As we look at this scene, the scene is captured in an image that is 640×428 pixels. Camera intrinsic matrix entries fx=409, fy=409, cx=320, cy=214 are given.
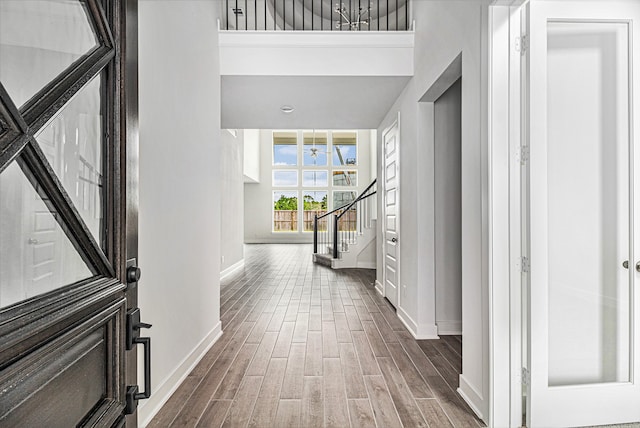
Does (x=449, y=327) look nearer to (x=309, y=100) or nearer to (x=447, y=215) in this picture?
(x=447, y=215)

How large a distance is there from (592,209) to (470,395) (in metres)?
1.28

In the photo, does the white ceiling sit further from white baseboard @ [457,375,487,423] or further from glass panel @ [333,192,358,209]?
glass panel @ [333,192,358,209]

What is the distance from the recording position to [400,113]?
14.8ft

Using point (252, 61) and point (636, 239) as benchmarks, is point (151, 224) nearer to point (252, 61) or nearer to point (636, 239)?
point (252, 61)

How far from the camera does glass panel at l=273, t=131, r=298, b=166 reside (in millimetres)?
15492

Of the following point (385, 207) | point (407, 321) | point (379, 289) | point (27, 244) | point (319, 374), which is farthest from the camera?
point (379, 289)

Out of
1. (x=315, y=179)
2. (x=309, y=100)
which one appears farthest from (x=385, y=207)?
(x=315, y=179)

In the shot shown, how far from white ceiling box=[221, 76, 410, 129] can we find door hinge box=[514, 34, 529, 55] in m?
1.83

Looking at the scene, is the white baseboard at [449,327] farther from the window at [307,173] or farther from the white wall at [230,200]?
the window at [307,173]

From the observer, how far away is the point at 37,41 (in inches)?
28.5

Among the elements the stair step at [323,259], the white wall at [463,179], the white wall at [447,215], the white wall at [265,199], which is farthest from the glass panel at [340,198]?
the white wall at [447,215]

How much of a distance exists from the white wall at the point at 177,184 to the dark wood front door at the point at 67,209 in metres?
1.23

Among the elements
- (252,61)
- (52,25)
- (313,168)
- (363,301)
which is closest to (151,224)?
(52,25)

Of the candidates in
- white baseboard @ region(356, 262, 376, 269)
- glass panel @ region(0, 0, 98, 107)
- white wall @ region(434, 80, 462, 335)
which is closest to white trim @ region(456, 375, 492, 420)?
white wall @ region(434, 80, 462, 335)
